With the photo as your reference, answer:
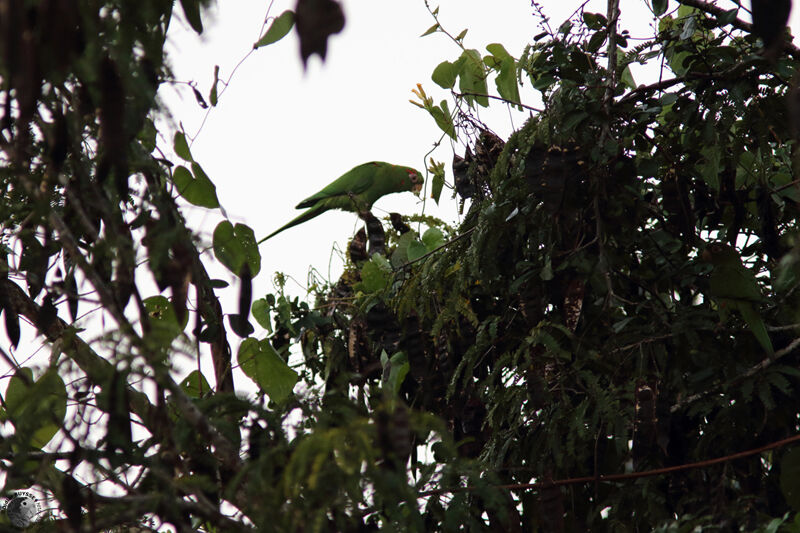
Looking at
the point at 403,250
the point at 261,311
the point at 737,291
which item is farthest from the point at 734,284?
the point at 261,311

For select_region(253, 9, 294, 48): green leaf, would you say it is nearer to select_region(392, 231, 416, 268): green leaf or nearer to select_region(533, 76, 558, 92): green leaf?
select_region(533, 76, 558, 92): green leaf

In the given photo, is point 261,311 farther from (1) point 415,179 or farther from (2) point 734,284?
(2) point 734,284

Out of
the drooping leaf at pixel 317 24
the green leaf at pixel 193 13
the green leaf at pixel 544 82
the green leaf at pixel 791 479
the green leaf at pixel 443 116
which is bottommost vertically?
the green leaf at pixel 791 479

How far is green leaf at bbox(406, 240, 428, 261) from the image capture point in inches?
82.6

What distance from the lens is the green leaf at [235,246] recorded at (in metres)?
1.12

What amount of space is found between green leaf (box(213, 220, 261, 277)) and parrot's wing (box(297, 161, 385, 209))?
1697 mm

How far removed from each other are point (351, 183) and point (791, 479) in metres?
2.02

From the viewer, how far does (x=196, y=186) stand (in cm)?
134

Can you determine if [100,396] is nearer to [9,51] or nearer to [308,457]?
[308,457]

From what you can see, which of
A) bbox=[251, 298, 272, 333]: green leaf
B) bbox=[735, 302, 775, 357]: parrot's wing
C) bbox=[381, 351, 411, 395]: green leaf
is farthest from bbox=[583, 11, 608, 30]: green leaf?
bbox=[251, 298, 272, 333]: green leaf

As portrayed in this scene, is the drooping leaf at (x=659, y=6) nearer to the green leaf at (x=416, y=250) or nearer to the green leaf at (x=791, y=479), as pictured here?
the green leaf at (x=416, y=250)

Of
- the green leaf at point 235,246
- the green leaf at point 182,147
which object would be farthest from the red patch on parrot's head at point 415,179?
the green leaf at point 182,147

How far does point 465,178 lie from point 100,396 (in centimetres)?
129

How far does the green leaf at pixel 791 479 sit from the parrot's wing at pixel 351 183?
1.98m
